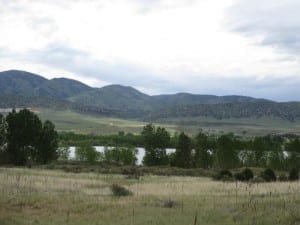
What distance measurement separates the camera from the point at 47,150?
80.4 meters

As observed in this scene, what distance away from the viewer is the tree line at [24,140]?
7662cm

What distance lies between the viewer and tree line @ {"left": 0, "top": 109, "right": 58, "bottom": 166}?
3017 inches

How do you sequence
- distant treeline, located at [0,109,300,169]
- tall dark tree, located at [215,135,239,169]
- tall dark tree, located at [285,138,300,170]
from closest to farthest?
distant treeline, located at [0,109,300,169] → tall dark tree, located at [215,135,239,169] → tall dark tree, located at [285,138,300,170]

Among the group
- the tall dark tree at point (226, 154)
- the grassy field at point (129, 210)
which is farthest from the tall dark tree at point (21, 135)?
the grassy field at point (129, 210)

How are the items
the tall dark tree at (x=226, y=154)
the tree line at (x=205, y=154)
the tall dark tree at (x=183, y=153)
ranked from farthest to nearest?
1. the tall dark tree at (x=226, y=154)
2. the tree line at (x=205, y=154)
3. the tall dark tree at (x=183, y=153)

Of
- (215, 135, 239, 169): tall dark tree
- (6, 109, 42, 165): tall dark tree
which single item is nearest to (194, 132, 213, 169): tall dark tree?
(215, 135, 239, 169): tall dark tree

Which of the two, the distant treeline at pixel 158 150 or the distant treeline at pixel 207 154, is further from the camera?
the distant treeline at pixel 207 154

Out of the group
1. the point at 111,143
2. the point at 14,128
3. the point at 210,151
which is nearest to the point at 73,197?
the point at 14,128

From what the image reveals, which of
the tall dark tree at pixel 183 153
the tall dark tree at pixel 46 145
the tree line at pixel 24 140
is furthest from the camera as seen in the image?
the tall dark tree at pixel 183 153

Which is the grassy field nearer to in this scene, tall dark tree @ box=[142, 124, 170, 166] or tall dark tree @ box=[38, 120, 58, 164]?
tall dark tree @ box=[38, 120, 58, 164]

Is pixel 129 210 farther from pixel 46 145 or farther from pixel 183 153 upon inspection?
pixel 183 153

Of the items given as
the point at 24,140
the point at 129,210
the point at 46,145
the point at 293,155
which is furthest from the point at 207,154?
the point at 129,210

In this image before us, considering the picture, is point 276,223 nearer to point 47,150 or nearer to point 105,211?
point 105,211

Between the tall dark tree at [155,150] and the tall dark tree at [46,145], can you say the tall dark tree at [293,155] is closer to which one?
the tall dark tree at [155,150]
